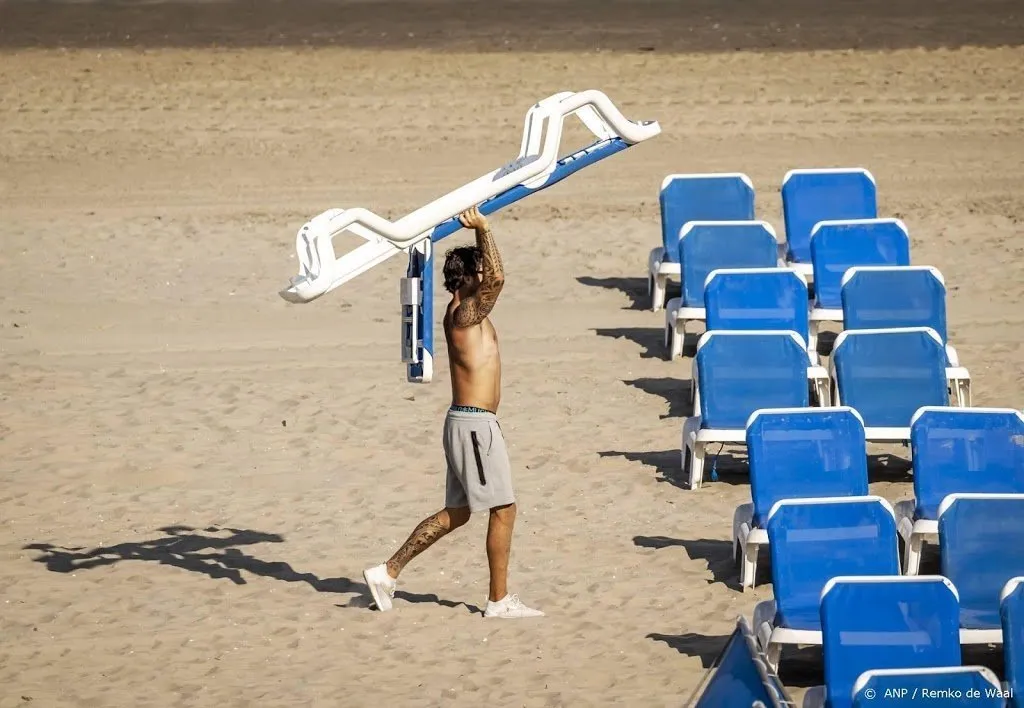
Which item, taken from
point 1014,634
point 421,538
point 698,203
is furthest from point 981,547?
point 698,203

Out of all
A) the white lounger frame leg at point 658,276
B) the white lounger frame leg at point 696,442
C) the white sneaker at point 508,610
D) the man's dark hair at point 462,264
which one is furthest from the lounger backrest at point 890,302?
the man's dark hair at point 462,264

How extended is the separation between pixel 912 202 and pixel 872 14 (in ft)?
26.3

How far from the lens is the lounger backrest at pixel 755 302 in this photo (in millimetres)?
12336

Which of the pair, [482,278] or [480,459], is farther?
[480,459]

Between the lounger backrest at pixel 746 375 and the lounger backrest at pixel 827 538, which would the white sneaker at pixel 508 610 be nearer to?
the lounger backrest at pixel 827 538

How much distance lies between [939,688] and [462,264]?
3399mm

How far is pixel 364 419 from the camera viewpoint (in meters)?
12.6

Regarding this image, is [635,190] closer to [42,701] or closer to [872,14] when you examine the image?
[872,14]

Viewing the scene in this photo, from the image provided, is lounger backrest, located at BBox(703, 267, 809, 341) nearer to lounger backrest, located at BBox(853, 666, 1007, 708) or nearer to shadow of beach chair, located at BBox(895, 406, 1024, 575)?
shadow of beach chair, located at BBox(895, 406, 1024, 575)

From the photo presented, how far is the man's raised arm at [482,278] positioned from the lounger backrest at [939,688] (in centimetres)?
295

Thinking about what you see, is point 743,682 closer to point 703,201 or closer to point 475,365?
point 475,365

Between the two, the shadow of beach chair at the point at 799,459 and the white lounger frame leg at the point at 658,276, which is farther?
the white lounger frame leg at the point at 658,276

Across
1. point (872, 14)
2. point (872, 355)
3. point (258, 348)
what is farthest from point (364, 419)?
point (872, 14)

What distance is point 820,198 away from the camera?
49.9 ft
